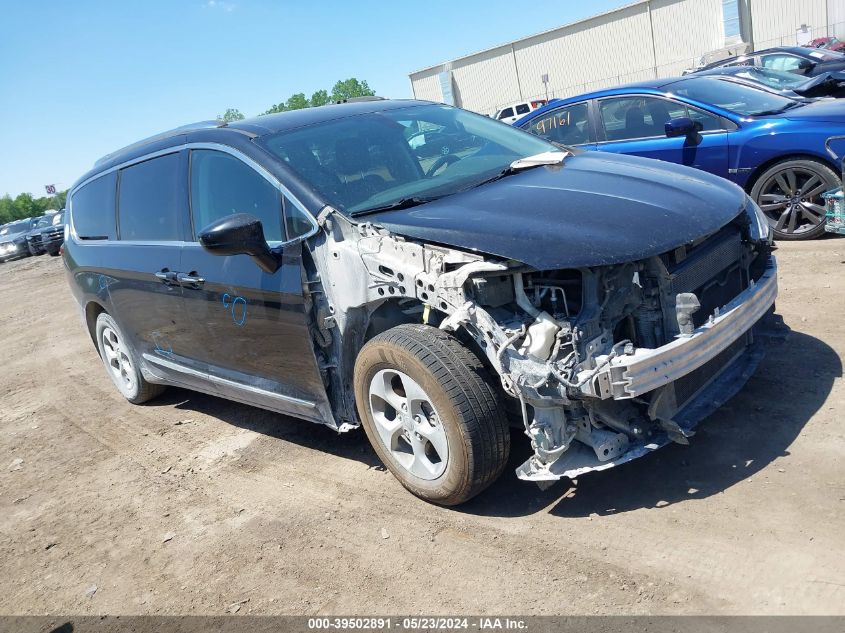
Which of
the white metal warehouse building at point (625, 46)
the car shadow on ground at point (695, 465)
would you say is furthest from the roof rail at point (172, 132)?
the white metal warehouse building at point (625, 46)

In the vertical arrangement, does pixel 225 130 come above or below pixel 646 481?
above

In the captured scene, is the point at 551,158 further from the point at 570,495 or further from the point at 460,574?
the point at 460,574

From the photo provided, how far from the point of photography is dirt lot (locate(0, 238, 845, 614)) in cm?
284

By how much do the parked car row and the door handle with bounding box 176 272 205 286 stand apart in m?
24.0

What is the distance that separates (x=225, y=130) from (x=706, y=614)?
11.5ft

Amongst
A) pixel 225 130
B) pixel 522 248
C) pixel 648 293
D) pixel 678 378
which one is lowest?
pixel 678 378

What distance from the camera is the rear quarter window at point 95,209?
5.50 meters

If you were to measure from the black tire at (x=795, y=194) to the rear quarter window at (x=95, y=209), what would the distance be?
562 centimetres

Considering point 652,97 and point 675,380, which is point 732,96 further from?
point 675,380

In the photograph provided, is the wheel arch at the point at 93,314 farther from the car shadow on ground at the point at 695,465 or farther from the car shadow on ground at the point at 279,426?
the car shadow on ground at the point at 695,465

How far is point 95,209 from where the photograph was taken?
579cm

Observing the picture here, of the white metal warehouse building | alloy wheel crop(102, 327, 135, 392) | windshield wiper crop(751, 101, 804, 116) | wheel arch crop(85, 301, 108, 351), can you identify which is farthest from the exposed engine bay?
the white metal warehouse building

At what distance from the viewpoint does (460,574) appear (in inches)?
121

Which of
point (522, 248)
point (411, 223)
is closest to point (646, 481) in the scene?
point (522, 248)
